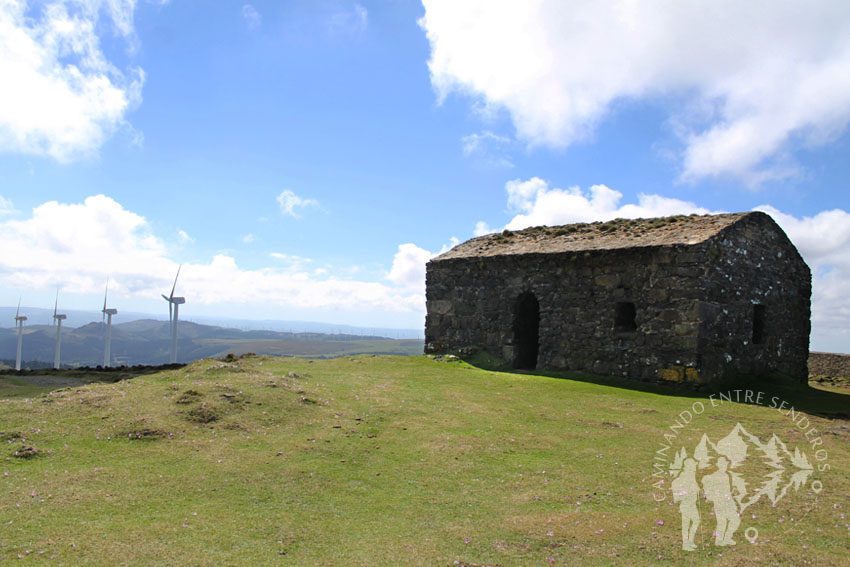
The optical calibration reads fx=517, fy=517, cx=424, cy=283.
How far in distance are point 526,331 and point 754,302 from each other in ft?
26.3

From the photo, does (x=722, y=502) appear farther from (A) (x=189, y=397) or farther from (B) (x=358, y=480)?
(A) (x=189, y=397)

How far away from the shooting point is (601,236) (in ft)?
62.7

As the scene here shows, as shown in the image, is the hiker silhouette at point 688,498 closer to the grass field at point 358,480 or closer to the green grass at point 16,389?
the grass field at point 358,480

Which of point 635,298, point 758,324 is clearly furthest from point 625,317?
point 758,324

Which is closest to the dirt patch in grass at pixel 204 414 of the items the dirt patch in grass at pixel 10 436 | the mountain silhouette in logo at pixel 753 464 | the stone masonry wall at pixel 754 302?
the dirt patch in grass at pixel 10 436

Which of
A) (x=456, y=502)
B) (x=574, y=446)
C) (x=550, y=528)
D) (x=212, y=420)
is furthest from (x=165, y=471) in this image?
(x=574, y=446)

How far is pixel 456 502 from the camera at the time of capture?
7.05 m

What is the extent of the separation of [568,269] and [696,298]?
4.35 meters

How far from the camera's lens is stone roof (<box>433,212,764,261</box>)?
55.3 feet

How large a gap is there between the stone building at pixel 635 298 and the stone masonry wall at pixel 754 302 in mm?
39

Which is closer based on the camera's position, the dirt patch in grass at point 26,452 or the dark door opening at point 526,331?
the dirt patch in grass at point 26,452

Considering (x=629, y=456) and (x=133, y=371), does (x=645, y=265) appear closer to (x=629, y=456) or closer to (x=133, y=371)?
(x=629, y=456)

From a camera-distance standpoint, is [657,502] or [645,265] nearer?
[657,502]

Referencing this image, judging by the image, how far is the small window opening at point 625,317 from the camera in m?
17.2
